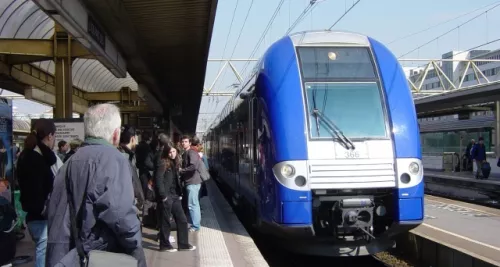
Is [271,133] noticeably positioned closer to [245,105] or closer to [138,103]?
[245,105]

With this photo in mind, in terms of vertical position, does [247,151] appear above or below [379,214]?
above

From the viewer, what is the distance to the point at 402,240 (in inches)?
368

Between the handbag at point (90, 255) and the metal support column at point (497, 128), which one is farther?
the metal support column at point (497, 128)

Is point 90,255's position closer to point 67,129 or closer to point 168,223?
point 168,223

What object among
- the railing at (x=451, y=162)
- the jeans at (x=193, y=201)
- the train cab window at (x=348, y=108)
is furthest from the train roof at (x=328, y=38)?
the railing at (x=451, y=162)

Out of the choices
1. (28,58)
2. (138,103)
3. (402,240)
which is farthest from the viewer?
(138,103)

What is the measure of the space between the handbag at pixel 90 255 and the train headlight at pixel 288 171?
4.11 meters

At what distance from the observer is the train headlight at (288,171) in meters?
7.03

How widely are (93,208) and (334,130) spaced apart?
4.75m

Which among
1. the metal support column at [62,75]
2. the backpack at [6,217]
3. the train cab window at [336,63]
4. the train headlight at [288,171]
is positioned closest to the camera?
the backpack at [6,217]

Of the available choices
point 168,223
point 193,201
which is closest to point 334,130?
point 168,223

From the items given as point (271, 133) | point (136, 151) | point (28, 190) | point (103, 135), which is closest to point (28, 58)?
point (136, 151)

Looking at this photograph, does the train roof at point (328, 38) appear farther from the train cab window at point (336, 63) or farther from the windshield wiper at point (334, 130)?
the windshield wiper at point (334, 130)

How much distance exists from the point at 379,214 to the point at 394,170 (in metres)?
0.61
